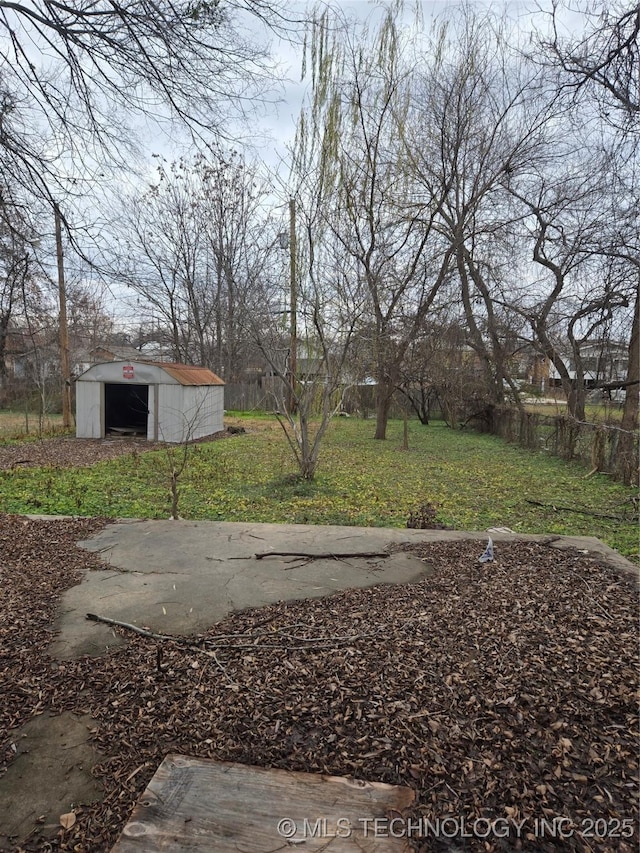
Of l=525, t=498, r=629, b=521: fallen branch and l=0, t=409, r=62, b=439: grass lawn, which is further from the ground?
l=0, t=409, r=62, b=439: grass lawn

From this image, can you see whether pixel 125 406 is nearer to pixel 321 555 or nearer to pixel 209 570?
pixel 209 570

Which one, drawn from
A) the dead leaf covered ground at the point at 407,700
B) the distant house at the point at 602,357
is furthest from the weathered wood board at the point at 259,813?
the distant house at the point at 602,357

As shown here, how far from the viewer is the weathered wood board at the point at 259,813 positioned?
1266 millimetres

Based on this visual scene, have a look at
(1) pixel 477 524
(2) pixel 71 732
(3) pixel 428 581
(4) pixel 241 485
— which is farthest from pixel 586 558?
(4) pixel 241 485

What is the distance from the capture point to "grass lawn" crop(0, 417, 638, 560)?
5.60 m

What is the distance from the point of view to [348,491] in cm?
714

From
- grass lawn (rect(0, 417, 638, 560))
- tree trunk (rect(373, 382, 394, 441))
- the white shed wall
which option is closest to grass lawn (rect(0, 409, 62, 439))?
the white shed wall

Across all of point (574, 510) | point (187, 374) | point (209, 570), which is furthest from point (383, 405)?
point (209, 570)

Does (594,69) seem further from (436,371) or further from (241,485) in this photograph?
(436,371)

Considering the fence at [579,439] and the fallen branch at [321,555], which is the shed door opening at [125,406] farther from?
the fallen branch at [321,555]

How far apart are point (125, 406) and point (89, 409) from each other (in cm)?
230

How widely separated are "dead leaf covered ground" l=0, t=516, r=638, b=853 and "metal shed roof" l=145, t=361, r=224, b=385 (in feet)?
32.3

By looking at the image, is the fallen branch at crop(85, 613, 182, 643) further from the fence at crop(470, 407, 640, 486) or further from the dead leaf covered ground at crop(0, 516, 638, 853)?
the fence at crop(470, 407, 640, 486)

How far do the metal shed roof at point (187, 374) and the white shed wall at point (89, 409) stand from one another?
68.6 inches
